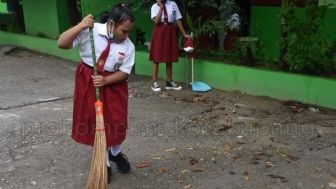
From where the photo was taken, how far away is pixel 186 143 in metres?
4.88

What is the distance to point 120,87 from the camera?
3789mm

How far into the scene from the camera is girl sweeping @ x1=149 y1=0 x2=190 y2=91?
694 centimetres

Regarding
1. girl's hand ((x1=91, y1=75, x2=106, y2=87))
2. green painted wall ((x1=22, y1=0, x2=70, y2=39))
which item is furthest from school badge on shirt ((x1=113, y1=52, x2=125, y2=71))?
green painted wall ((x1=22, y1=0, x2=70, y2=39))

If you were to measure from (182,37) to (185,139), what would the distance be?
3110 millimetres

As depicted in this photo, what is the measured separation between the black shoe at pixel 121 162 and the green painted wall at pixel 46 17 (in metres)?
7.32

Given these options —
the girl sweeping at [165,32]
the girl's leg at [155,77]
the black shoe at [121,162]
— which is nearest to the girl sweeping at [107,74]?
the black shoe at [121,162]

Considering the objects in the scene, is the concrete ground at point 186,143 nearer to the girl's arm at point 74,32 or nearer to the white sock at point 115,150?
the white sock at point 115,150

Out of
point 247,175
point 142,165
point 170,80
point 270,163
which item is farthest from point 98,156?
point 170,80

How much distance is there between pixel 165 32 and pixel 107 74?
3459mm

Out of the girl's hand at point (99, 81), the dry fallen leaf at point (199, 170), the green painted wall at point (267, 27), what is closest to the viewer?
the girl's hand at point (99, 81)

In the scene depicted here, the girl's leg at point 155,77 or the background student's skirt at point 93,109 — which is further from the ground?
the background student's skirt at point 93,109

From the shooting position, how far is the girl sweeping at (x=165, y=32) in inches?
273

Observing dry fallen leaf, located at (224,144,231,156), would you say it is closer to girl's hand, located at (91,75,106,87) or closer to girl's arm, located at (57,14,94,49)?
girl's hand, located at (91,75,106,87)

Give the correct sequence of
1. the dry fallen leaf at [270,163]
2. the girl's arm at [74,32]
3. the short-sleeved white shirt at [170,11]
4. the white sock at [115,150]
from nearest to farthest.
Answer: the girl's arm at [74,32]
the white sock at [115,150]
the dry fallen leaf at [270,163]
the short-sleeved white shirt at [170,11]
